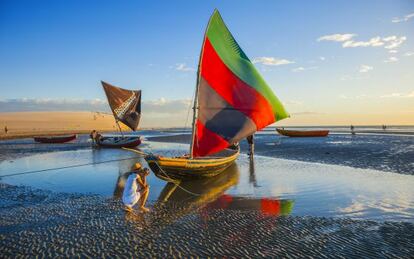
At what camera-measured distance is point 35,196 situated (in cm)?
1352

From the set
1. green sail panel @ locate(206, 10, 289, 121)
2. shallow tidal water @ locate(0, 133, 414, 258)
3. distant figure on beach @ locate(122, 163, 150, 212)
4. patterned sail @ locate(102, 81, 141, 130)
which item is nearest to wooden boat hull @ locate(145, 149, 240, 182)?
shallow tidal water @ locate(0, 133, 414, 258)

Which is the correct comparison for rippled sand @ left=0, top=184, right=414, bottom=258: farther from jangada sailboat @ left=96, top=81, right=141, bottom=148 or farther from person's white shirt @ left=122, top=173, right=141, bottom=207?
jangada sailboat @ left=96, top=81, right=141, bottom=148

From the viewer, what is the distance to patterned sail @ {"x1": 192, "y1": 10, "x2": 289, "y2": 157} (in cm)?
1545

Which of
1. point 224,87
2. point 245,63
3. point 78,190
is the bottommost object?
point 78,190

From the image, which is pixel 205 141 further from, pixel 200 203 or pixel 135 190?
pixel 135 190

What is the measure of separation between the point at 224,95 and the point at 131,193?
293 inches

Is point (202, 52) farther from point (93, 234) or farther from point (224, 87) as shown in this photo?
point (93, 234)

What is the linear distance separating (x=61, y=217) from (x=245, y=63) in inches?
472

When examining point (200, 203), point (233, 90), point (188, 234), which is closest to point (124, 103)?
point (233, 90)

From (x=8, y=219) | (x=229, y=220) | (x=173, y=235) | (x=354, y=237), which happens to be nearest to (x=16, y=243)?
(x=8, y=219)

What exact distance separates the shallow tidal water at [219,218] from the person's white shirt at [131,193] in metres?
0.51

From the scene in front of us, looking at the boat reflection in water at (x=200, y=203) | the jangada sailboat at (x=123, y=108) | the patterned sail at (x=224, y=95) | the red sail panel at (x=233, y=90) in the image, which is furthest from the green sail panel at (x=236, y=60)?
the jangada sailboat at (x=123, y=108)

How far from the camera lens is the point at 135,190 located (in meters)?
10.8

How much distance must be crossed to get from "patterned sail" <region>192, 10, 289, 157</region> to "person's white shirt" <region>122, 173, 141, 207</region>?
497cm
